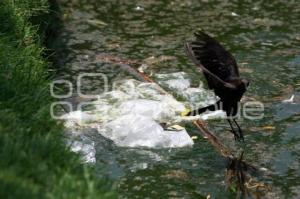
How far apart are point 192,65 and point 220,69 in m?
1.67

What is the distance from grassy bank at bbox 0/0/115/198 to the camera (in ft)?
9.27

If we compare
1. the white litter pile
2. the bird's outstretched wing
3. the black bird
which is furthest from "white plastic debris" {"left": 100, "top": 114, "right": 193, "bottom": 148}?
the bird's outstretched wing

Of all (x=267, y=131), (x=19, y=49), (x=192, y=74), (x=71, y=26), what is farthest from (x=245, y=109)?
(x=71, y=26)

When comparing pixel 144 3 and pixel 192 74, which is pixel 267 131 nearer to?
pixel 192 74

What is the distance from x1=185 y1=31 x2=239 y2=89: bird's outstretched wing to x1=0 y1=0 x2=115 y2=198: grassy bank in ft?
3.22

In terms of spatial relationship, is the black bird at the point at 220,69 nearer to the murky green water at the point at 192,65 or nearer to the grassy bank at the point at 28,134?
the murky green water at the point at 192,65

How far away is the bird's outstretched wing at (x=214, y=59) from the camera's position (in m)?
4.47

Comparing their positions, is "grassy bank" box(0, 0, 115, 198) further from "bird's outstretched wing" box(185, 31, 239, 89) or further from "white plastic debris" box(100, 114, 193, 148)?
"bird's outstretched wing" box(185, 31, 239, 89)

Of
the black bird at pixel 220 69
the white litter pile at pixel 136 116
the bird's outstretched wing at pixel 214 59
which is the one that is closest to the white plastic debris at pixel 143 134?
the white litter pile at pixel 136 116

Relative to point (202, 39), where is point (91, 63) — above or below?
below

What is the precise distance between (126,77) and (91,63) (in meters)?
0.42

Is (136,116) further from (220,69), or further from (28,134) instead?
(28,134)

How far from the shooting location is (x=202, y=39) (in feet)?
14.8

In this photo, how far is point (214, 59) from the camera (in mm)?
4527
